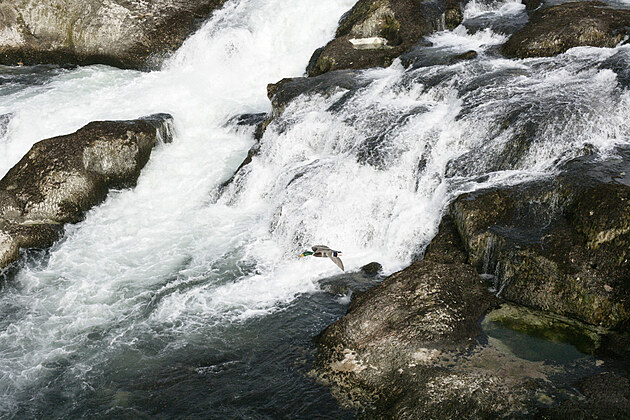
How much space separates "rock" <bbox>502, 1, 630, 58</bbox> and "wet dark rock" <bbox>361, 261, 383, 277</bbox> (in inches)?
265

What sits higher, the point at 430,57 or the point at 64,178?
the point at 430,57

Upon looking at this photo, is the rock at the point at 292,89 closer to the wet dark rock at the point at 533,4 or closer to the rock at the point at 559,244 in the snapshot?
the wet dark rock at the point at 533,4

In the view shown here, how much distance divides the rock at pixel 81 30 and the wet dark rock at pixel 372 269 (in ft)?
40.8

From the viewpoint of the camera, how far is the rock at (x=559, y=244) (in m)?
7.77

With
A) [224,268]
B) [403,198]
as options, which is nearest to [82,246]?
[224,268]

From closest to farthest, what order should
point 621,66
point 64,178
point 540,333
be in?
point 540,333, point 621,66, point 64,178

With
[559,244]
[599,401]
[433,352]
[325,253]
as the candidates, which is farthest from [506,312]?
[325,253]

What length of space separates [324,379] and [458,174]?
4815mm

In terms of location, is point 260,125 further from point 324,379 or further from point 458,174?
point 324,379

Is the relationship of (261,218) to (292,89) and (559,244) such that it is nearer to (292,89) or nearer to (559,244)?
(292,89)

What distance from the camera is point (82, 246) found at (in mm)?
11875

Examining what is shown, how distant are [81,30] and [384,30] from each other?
10.2 metres

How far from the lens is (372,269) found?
10023 millimetres

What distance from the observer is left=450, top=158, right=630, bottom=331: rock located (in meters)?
7.77
